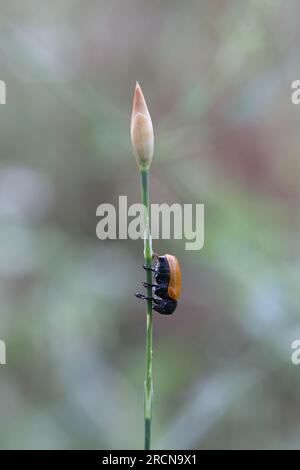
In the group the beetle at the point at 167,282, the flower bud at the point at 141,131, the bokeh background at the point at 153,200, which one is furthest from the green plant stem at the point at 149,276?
the bokeh background at the point at 153,200

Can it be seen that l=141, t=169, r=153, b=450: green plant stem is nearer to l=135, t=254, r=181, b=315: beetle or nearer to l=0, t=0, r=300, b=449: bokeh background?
l=135, t=254, r=181, b=315: beetle

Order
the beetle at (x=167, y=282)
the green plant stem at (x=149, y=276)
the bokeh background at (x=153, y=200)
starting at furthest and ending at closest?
the bokeh background at (x=153, y=200) → the beetle at (x=167, y=282) → the green plant stem at (x=149, y=276)

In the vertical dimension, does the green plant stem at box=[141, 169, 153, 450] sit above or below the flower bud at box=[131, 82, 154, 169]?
below

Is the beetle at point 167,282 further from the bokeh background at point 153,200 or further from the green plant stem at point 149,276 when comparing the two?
the bokeh background at point 153,200

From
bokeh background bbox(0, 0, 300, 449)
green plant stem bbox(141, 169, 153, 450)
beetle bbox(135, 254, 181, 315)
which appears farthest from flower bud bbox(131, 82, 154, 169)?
bokeh background bbox(0, 0, 300, 449)

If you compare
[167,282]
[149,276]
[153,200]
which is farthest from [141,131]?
[153,200]

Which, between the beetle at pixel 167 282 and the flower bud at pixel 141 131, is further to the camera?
the beetle at pixel 167 282

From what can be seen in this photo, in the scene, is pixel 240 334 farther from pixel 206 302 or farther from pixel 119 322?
pixel 119 322

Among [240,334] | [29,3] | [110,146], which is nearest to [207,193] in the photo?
[110,146]
